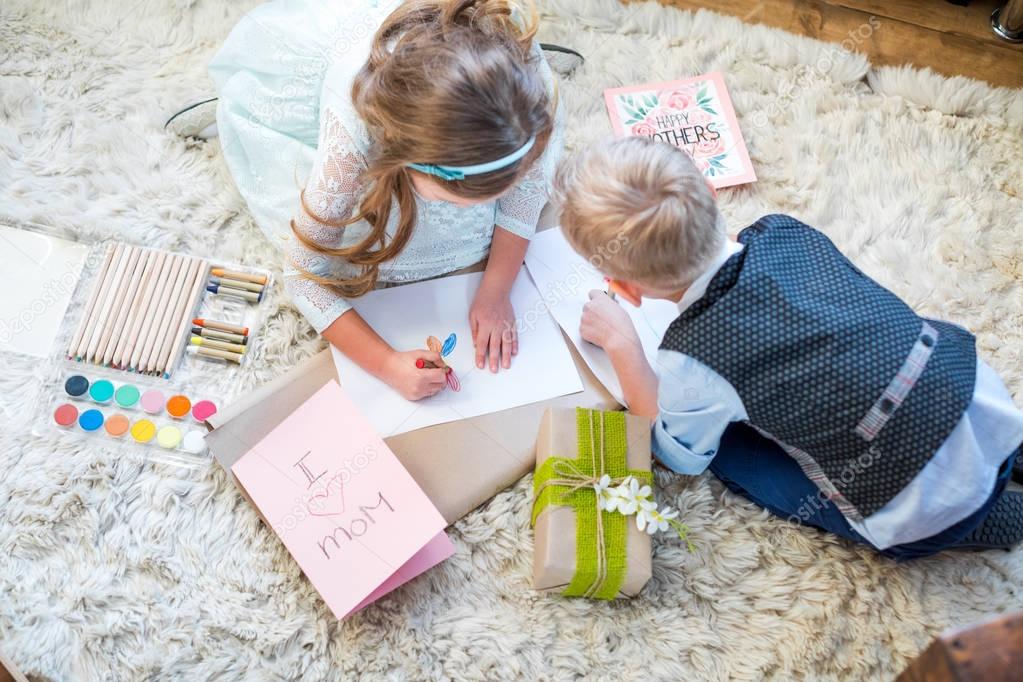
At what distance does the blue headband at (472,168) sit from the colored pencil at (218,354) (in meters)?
0.42

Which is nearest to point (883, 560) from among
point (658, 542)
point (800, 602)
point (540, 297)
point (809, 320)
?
point (800, 602)

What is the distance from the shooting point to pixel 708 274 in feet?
2.77

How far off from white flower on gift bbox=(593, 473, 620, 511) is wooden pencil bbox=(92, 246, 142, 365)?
2.13ft

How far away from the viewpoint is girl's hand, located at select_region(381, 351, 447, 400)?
3.29 feet

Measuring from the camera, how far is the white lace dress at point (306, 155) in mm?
1015

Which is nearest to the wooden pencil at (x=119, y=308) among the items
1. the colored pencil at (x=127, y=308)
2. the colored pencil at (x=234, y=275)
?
the colored pencil at (x=127, y=308)

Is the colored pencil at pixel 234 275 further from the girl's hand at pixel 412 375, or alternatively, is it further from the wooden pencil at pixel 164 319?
the girl's hand at pixel 412 375

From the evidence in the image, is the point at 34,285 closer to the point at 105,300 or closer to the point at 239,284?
the point at 105,300

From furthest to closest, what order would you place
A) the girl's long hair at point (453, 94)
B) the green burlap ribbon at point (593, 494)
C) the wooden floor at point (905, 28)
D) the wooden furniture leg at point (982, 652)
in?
the wooden floor at point (905, 28), the green burlap ribbon at point (593, 494), the girl's long hair at point (453, 94), the wooden furniture leg at point (982, 652)

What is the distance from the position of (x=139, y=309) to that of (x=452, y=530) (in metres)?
0.51

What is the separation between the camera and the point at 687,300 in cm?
88

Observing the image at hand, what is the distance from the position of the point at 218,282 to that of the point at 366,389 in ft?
0.88

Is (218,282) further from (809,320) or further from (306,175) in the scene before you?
(809,320)

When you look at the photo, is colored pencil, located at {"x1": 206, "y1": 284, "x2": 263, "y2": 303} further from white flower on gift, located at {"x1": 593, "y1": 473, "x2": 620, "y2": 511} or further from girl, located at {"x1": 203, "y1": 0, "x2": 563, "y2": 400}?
white flower on gift, located at {"x1": 593, "y1": 473, "x2": 620, "y2": 511}
